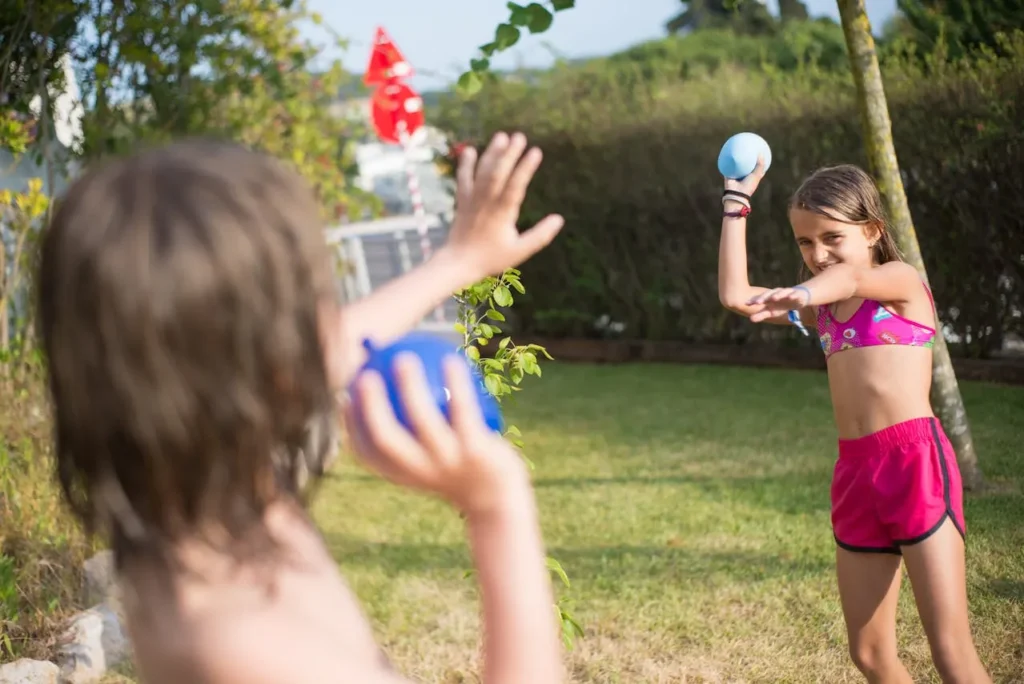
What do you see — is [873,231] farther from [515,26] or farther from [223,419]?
[223,419]

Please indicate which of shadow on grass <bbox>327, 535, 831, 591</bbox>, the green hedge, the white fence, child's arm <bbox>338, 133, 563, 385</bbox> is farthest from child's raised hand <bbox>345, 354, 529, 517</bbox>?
the white fence

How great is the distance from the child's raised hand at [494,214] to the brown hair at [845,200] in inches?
66.6

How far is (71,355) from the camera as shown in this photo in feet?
3.20

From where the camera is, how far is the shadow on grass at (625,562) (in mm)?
4258

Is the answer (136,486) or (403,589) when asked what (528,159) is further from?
(403,589)

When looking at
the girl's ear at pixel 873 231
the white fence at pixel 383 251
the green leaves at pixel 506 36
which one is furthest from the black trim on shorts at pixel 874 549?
the white fence at pixel 383 251

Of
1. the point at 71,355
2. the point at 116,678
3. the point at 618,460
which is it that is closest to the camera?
the point at 71,355

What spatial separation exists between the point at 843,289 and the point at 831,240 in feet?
1.04

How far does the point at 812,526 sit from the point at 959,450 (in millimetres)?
834

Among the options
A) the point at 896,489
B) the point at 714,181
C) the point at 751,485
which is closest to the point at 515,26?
the point at 896,489

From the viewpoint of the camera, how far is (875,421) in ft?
9.08

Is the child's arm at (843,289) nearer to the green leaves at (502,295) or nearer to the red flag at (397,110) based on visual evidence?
the green leaves at (502,295)

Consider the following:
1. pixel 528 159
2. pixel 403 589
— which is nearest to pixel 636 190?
pixel 403 589

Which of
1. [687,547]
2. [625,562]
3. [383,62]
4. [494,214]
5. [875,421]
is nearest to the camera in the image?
[494,214]
